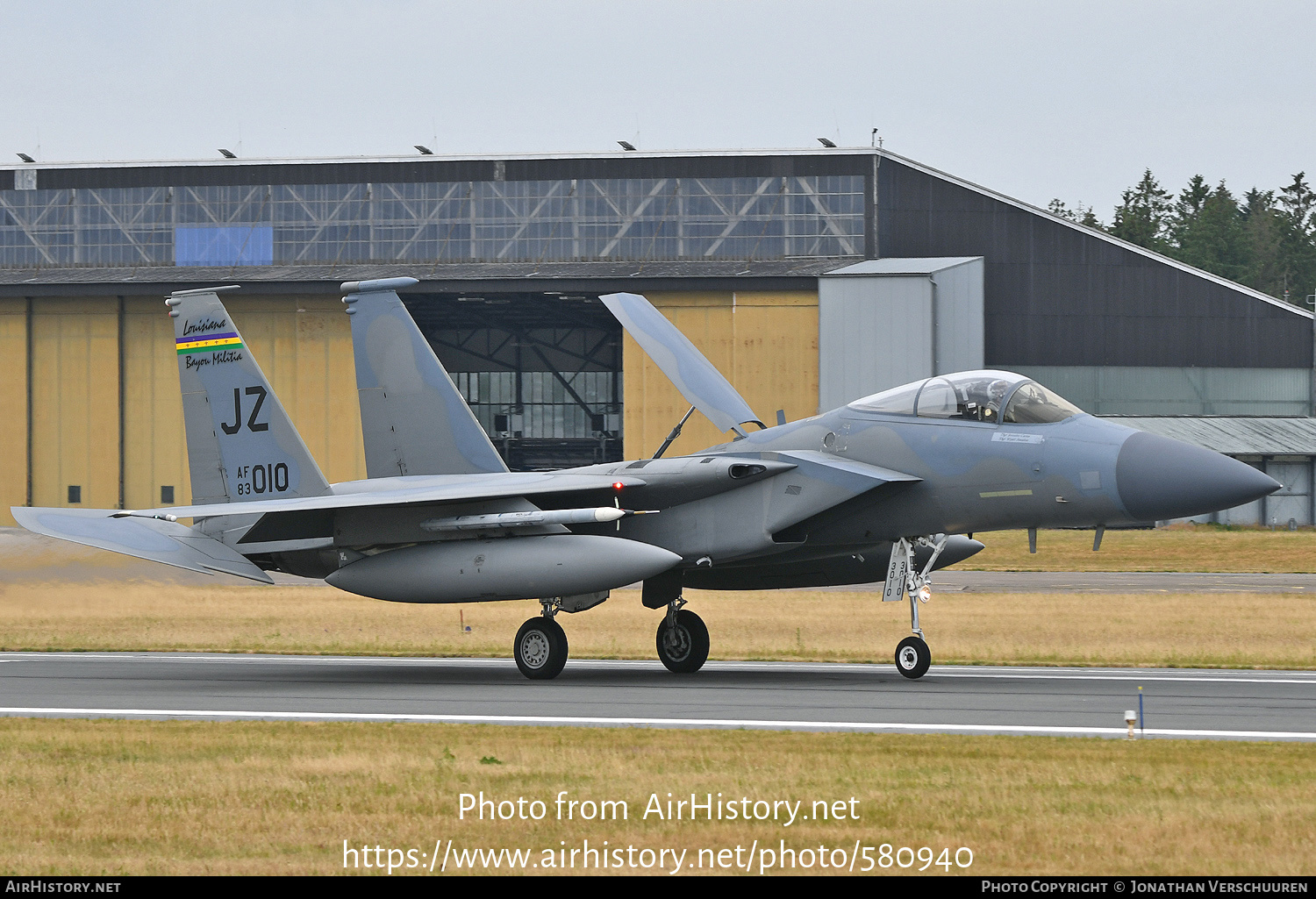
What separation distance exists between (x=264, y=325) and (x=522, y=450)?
17.2 meters

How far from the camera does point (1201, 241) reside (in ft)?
350

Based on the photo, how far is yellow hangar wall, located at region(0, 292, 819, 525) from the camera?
46219mm

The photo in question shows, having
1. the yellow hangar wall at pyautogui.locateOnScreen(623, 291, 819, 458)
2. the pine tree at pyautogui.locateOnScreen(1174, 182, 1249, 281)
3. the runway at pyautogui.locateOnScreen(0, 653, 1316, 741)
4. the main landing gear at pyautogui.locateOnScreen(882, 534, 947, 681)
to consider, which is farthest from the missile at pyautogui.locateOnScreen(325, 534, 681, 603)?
the pine tree at pyautogui.locateOnScreen(1174, 182, 1249, 281)

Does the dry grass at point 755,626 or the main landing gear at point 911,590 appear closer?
the main landing gear at point 911,590

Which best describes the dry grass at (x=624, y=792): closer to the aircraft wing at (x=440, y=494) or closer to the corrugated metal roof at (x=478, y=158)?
the aircraft wing at (x=440, y=494)

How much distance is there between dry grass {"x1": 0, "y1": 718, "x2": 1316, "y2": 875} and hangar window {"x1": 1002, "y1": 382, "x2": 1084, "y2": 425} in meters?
4.90

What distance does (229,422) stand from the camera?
18375 millimetres

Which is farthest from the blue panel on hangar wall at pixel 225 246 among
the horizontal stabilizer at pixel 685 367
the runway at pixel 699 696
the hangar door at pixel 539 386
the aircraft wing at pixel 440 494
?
the aircraft wing at pixel 440 494

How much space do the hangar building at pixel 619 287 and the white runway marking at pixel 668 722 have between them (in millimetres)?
31155

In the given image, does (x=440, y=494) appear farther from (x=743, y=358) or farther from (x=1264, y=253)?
(x=1264, y=253)

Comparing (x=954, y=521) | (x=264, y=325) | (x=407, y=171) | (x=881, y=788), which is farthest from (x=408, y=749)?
(x=407, y=171)

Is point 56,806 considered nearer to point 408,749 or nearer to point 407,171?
point 408,749

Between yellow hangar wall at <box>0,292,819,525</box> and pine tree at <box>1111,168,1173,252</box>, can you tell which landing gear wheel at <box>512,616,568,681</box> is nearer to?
yellow hangar wall at <box>0,292,819,525</box>

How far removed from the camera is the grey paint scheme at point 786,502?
47.9 feet
